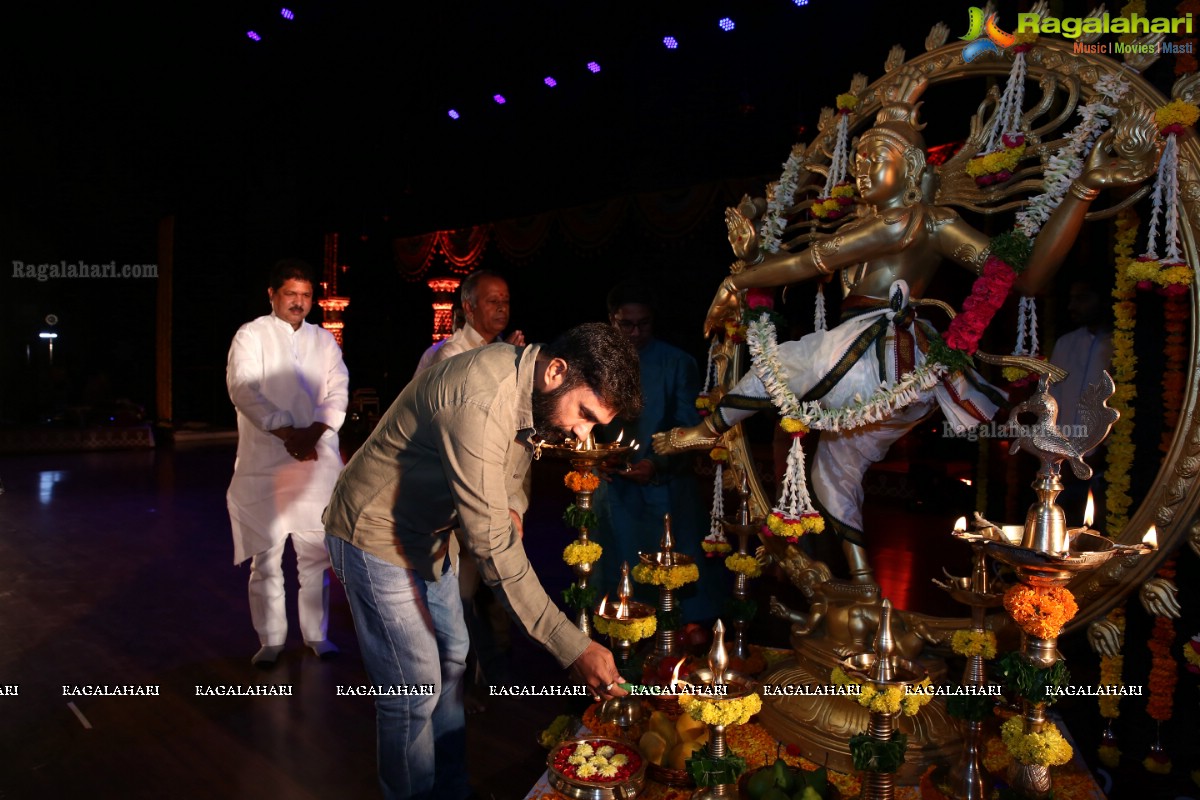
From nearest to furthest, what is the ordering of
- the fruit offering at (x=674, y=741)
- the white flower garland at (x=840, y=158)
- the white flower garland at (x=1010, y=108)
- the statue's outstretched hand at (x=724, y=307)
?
the fruit offering at (x=674, y=741) → the white flower garland at (x=1010, y=108) → the white flower garland at (x=840, y=158) → the statue's outstretched hand at (x=724, y=307)

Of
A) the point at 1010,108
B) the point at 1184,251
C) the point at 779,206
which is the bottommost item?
the point at 1184,251

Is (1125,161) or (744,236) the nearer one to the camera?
(1125,161)

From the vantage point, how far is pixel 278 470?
13.2 feet

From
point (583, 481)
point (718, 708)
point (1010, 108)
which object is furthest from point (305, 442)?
point (1010, 108)

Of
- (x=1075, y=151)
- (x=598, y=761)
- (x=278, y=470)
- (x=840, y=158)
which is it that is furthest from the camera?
(x=278, y=470)

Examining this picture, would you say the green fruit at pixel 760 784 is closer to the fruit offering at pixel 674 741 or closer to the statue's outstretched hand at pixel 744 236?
the fruit offering at pixel 674 741

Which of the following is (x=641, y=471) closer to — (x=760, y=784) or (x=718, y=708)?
(x=760, y=784)

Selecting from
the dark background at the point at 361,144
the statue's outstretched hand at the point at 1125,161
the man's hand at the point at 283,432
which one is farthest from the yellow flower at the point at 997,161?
the man's hand at the point at 283,432

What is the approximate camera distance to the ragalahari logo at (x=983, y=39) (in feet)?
9.70

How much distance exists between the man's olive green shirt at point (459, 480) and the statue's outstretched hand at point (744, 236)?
1.60 metres

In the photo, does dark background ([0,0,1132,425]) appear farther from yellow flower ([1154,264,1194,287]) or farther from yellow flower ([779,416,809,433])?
yellow flower ([779,416,809,433])

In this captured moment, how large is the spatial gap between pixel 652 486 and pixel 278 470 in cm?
176

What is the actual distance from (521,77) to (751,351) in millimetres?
6557

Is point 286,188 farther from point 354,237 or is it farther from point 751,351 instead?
point 751,351
